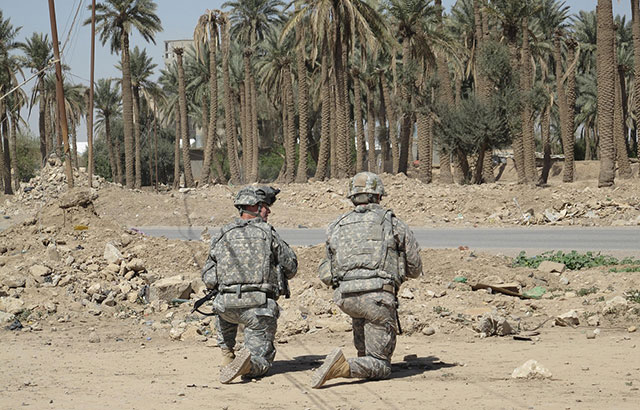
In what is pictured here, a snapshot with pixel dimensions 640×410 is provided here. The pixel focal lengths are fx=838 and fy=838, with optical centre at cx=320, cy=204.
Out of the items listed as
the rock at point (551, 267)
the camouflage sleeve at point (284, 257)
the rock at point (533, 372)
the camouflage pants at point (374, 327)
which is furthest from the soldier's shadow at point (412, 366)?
the rock at point (551, 267)

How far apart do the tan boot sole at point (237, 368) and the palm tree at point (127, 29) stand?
37.7 meters

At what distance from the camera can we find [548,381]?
6.28 metres

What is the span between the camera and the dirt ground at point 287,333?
6113mm

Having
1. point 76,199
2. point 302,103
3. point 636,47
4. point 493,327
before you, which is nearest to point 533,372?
point 493,327

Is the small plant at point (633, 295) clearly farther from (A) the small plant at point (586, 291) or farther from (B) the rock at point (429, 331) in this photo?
(B) the rock at point (429, 331)

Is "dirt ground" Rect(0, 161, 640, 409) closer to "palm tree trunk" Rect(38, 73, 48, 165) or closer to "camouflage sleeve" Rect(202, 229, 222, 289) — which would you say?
"camouflage sleeve" Rect(202, 229, 222, 289)

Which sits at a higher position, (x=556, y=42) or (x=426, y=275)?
(x=556, y=42)

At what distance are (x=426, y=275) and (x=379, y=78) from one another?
42.5m

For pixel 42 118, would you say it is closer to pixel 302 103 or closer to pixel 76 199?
pixel 302 103

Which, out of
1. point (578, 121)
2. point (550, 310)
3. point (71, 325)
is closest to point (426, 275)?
point (550, 310)

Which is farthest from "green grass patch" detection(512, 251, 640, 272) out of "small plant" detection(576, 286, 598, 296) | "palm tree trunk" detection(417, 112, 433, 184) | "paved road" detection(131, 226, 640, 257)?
"palm tree trunk" detection(417, 112, 433, 184)

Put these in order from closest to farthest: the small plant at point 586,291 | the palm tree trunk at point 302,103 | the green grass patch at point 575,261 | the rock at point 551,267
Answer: the small plant at point 586,291 → the rock at point 551,267 → the green grass patch at point 575,261 → the palm tree trunk at point 302,103

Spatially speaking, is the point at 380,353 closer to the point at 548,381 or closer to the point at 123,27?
the point at 548,381

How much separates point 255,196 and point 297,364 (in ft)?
5.45
